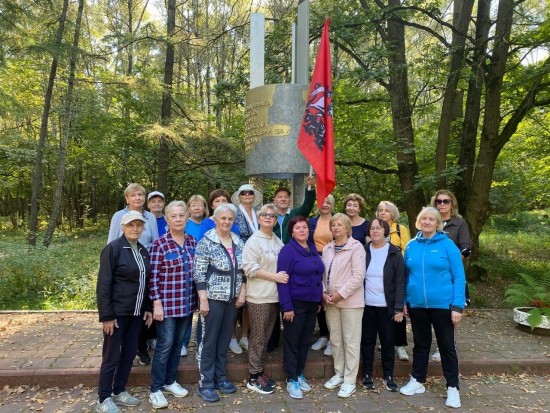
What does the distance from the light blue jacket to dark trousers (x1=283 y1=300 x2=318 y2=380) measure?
98 centimetres

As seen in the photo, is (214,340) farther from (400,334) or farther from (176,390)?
(400,334)

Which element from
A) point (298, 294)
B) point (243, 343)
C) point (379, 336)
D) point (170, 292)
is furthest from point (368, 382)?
point (170, 292)

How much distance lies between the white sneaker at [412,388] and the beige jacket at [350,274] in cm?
91

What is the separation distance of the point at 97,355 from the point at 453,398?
11.9 ft

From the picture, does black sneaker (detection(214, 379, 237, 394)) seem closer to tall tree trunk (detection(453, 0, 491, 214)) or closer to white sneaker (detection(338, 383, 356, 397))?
white sneaker (detection(338, 383, 356, 397))

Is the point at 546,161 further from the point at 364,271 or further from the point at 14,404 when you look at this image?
the point at 14,404

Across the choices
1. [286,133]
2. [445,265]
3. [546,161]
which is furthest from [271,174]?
[546,161]

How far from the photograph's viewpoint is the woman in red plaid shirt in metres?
3.58

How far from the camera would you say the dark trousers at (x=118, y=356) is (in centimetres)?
341

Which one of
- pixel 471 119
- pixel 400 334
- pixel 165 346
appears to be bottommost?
pixel 400 334

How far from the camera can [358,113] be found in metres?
9.58

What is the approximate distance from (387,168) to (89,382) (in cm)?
767

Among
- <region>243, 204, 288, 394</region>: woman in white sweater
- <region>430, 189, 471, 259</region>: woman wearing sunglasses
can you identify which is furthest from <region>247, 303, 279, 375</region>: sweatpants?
<region>430, 189, 471, 259</region>: woman wearing sunglasses

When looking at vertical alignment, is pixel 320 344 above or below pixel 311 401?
above
